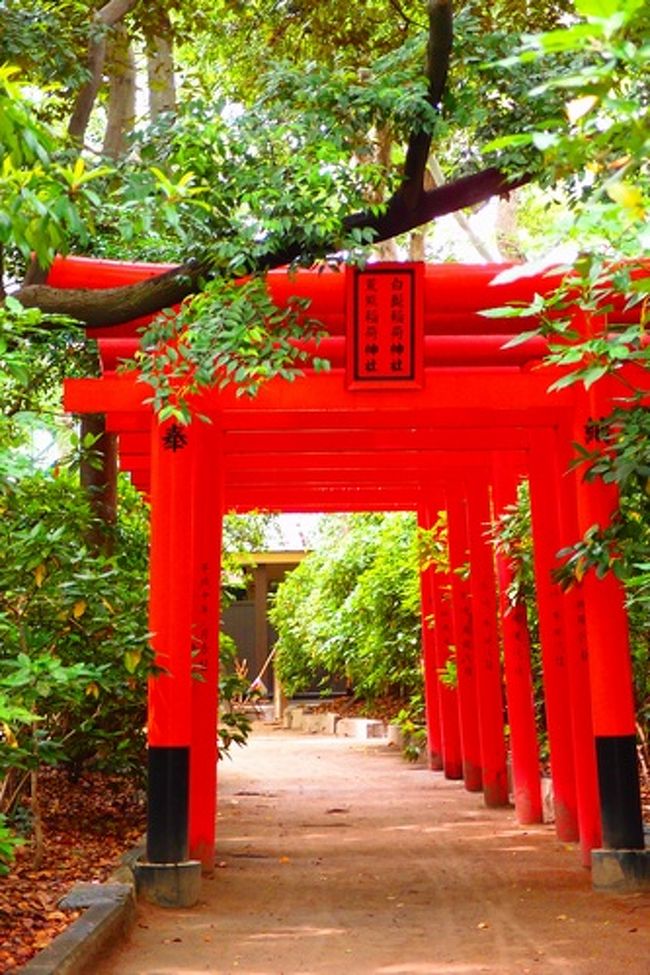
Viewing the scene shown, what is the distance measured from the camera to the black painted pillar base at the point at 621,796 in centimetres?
793

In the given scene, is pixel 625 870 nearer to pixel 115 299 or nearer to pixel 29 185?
pixel 115 299

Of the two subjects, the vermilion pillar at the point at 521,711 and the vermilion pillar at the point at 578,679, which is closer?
the vermilion pillar at the point at 578,679

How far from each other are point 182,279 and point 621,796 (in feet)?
12.6

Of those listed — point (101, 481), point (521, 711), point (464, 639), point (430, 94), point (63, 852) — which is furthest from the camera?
point (464, 639)

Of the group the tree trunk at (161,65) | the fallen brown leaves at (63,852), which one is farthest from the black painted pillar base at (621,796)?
the tree trunk at (161,65)

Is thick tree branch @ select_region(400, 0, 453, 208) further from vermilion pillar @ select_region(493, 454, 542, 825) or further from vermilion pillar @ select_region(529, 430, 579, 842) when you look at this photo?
vermilion pillar @ select_region(493, 454, 542, 825)

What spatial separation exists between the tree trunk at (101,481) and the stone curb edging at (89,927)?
3.35 meters

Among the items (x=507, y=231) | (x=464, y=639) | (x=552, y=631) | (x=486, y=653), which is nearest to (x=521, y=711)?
(x=486, y=653)

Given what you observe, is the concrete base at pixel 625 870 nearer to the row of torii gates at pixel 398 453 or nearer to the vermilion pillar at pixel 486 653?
the row of torii gates at pixel 398 453

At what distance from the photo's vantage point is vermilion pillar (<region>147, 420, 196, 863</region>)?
791cm

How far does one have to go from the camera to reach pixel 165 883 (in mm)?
7762

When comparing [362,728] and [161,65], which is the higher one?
[161,65]

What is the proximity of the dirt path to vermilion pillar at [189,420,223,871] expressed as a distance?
1.34ft

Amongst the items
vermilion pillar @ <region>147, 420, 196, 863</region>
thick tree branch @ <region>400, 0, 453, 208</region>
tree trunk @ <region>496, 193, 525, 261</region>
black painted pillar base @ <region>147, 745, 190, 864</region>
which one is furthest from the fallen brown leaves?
tree trunk @ <region>496, 193, 525, 261</region>
